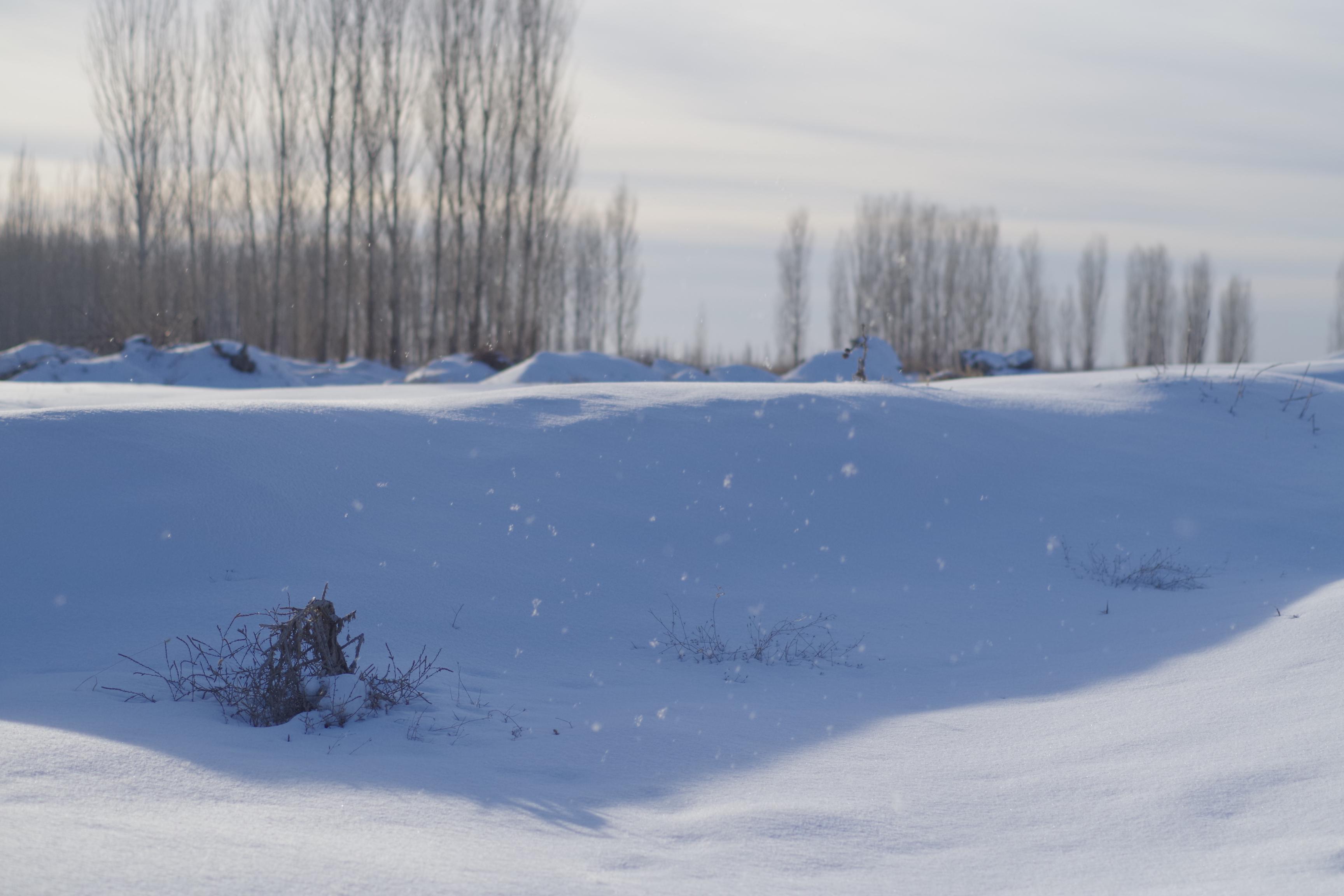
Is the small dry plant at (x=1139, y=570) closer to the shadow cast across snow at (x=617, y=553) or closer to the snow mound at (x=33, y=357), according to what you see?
the shadow cast across snow at (x=617, y=553)

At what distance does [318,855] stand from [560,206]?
23319 mm

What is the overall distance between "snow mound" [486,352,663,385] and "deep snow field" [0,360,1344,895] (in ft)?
18.4

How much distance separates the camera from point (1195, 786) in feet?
9.15

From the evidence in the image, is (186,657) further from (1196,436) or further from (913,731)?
(1196,436)

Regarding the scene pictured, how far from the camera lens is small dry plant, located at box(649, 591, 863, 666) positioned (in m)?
4.53

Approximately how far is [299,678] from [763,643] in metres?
2.11

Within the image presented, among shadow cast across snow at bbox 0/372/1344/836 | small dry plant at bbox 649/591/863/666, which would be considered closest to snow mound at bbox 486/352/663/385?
shadow cast across snow at bbox 0/372/1344/836

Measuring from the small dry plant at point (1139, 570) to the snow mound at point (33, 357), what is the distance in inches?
636

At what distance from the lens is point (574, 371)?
48.1ft

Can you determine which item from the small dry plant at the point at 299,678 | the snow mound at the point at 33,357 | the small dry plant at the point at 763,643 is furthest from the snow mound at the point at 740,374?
the small dry plant at the point at 299,678

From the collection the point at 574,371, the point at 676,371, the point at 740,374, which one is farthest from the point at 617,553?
the point at 676,371

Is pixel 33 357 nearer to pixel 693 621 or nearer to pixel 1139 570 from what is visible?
pixel 693 621

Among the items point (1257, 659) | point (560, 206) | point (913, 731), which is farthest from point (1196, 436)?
point (560, 206)

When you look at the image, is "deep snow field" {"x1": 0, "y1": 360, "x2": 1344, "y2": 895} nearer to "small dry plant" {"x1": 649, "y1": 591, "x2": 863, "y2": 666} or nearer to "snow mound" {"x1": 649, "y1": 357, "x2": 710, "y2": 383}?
"small dry plant" {"x1": 649, "y1": 591, "x2": 863, "y2": 666}
